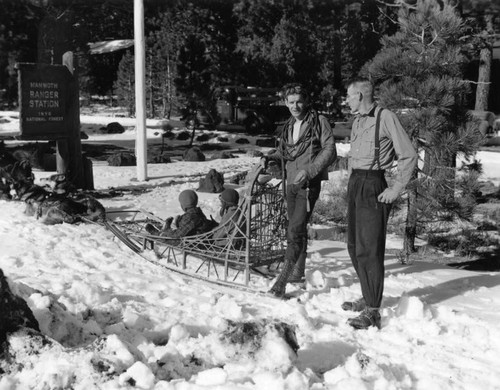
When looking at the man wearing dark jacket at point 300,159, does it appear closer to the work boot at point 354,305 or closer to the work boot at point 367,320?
the work boot at point 354,305

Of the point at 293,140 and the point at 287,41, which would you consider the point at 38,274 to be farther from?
the point at 287,41

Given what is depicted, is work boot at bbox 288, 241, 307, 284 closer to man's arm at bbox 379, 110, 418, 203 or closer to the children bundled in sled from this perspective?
the children bundled in sled

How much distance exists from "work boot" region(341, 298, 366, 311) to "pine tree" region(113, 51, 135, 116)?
33060 millimetres

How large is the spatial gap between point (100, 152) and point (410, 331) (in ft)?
54.4

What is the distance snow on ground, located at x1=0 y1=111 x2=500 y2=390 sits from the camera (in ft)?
10.7

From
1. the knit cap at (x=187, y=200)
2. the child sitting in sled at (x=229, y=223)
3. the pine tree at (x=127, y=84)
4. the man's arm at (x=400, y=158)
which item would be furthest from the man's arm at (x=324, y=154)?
the pine tree at (x=127, y=84)

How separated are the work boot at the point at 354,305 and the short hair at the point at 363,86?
1.55 meters

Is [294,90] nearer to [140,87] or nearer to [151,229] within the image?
[151,229]

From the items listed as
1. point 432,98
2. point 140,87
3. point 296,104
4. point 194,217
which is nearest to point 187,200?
point 194,217

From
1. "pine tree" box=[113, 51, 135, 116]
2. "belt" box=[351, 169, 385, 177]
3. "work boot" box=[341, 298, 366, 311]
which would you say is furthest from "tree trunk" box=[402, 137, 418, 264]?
"pine tree" box=[113, 51, 135, 116]

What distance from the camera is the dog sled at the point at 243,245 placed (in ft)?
17.7

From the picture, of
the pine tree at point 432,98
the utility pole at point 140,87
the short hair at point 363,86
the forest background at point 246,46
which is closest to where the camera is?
the short hair at point 363,86

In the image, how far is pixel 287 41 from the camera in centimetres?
3064

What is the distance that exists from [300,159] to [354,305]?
3.88 ft
